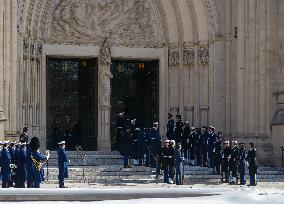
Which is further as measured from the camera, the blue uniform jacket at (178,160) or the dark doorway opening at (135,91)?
the dark doorway opening at (135,91)

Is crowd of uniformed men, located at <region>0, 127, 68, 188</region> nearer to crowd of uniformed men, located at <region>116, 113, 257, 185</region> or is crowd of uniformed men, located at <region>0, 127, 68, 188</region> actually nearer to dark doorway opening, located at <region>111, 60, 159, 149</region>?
crowd of uniformed men, located at <region>116, 113, 257, 185</region>

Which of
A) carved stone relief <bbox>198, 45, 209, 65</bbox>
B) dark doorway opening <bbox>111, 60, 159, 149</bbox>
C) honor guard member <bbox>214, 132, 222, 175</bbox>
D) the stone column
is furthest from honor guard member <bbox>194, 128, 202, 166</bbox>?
the stone column

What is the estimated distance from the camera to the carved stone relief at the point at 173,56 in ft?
74.6

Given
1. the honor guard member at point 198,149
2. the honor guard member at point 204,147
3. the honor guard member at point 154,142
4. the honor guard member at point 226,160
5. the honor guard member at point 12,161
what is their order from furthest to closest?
the honor guard member at point 198,149 < the honor guard member at point 204,147 < the honor guard member at point 154,142 < the honor guard member at point 226,160 < the honor guard member at point 12,161

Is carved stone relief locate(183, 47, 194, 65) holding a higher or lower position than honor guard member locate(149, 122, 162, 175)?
higher

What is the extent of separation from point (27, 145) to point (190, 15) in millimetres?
8288

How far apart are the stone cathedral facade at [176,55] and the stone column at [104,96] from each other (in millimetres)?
33

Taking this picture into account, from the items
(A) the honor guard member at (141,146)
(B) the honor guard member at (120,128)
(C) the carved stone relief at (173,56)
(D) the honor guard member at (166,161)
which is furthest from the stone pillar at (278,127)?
(B) the honor guard member at (120,128)

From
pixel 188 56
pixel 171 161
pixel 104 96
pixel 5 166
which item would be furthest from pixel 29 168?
pixel 188 56

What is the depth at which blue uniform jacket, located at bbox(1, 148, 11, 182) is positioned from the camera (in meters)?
16.1

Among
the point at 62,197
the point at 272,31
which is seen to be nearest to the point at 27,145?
the point at 272,31

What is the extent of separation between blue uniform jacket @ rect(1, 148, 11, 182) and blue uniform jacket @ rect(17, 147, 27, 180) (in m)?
0.24

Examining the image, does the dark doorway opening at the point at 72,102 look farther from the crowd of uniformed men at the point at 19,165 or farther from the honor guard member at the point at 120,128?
the crowd of uniformed men at the point at 19,165

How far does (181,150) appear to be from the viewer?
20391 mm
